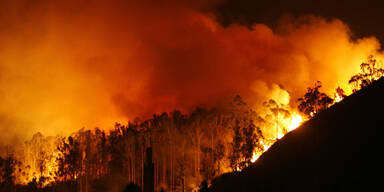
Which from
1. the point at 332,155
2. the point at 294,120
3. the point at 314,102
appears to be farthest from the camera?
the point at 294,120

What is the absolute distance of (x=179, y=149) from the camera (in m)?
88.0

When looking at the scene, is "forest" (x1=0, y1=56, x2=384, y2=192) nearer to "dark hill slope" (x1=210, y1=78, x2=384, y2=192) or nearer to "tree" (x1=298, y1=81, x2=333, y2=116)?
"tree" (x1=298, y1=81, x2=333, y2=116)

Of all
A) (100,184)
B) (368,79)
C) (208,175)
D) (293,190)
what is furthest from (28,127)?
(293,190)

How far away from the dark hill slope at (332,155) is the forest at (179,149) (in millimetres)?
34840

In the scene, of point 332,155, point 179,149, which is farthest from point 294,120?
point 332,155

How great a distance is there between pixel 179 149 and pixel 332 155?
6248 centimetres

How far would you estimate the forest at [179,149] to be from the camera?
75.9 metres

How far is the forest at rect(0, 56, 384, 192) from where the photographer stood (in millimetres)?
75875

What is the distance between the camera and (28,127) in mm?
124312

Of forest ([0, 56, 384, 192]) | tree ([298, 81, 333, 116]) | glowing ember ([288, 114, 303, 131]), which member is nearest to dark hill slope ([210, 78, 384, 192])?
forest ([0, 56, 384, 192])

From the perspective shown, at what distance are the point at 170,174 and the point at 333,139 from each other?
56690 millimetres

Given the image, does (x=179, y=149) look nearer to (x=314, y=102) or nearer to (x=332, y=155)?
(x=314, y=102)

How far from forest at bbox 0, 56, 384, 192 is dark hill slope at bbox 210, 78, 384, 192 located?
3484 cm

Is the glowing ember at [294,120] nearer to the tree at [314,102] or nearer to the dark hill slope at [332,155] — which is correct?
the tree at [314,102]
